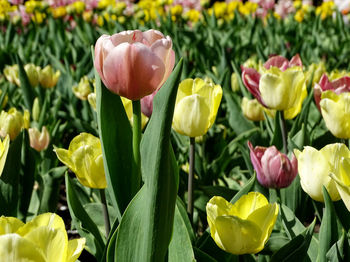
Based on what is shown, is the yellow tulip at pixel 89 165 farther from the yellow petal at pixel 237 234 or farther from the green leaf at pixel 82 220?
the yellow petal at pixel 237 234

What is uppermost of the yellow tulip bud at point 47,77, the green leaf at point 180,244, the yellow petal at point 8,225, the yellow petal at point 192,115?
the yellow petal at point 8,225

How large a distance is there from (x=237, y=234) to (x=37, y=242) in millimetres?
278

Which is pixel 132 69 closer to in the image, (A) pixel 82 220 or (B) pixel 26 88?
(A) pixel 82 220

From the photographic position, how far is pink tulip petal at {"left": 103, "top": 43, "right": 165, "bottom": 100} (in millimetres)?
704

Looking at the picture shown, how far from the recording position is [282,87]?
1.18m

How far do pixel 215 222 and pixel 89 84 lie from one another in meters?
1.28

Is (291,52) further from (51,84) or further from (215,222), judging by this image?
(215,222)

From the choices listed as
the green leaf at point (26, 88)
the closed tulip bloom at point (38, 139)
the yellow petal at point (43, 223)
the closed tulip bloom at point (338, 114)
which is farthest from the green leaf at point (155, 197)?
the green leaf at point (26, 88)

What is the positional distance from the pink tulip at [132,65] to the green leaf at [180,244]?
191 millimetres

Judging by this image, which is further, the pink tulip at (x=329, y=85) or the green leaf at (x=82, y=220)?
the pink tulip at (x=329, y=85)

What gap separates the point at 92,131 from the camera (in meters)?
1.81

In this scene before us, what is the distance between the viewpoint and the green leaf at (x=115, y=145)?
78 cm

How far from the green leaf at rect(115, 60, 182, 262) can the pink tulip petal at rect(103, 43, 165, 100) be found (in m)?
0.06

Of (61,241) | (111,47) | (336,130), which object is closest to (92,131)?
(336,130)
